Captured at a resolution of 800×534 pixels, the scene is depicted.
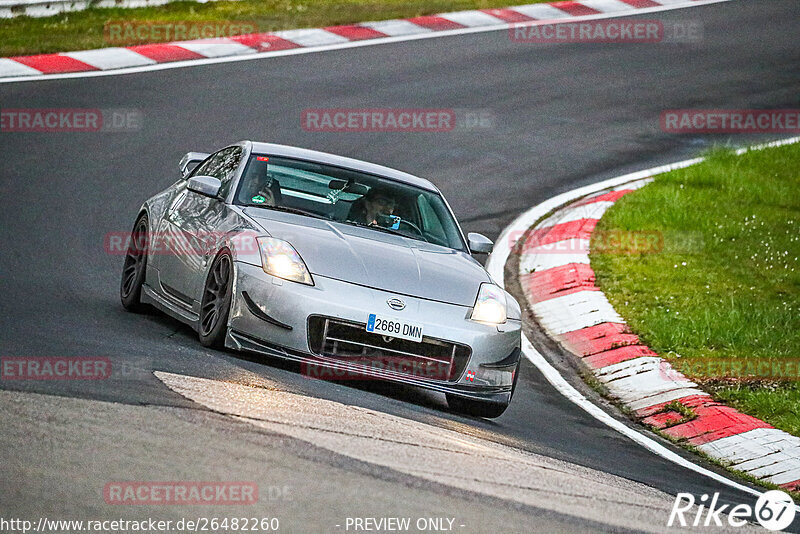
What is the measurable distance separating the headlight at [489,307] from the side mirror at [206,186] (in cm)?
184

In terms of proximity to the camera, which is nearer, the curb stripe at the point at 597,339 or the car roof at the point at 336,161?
the car roof at the point at 336,161

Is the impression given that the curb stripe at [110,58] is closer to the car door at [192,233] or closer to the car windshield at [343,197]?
the car door at [192,233]

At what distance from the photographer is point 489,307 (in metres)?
7.66

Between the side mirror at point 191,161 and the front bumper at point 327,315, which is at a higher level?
the side mirror at point 191,161

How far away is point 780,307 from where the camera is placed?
36.9ft

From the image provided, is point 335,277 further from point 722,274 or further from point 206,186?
point 722,274

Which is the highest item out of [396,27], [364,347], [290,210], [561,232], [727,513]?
[396,27]

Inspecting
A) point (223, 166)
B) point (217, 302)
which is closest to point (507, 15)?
point (223, 166)

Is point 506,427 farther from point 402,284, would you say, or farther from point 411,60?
point 411,60

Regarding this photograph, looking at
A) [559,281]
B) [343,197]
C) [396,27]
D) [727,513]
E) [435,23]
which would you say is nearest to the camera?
[727,513]

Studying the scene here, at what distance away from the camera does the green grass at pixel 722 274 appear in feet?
32.4

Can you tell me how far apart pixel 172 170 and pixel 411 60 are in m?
5.97

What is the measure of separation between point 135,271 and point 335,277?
2.36m

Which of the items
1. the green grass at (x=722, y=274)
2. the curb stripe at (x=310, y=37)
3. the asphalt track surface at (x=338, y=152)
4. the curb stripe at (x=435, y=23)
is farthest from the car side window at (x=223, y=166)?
the curb stripe at (x=435, y=23)
